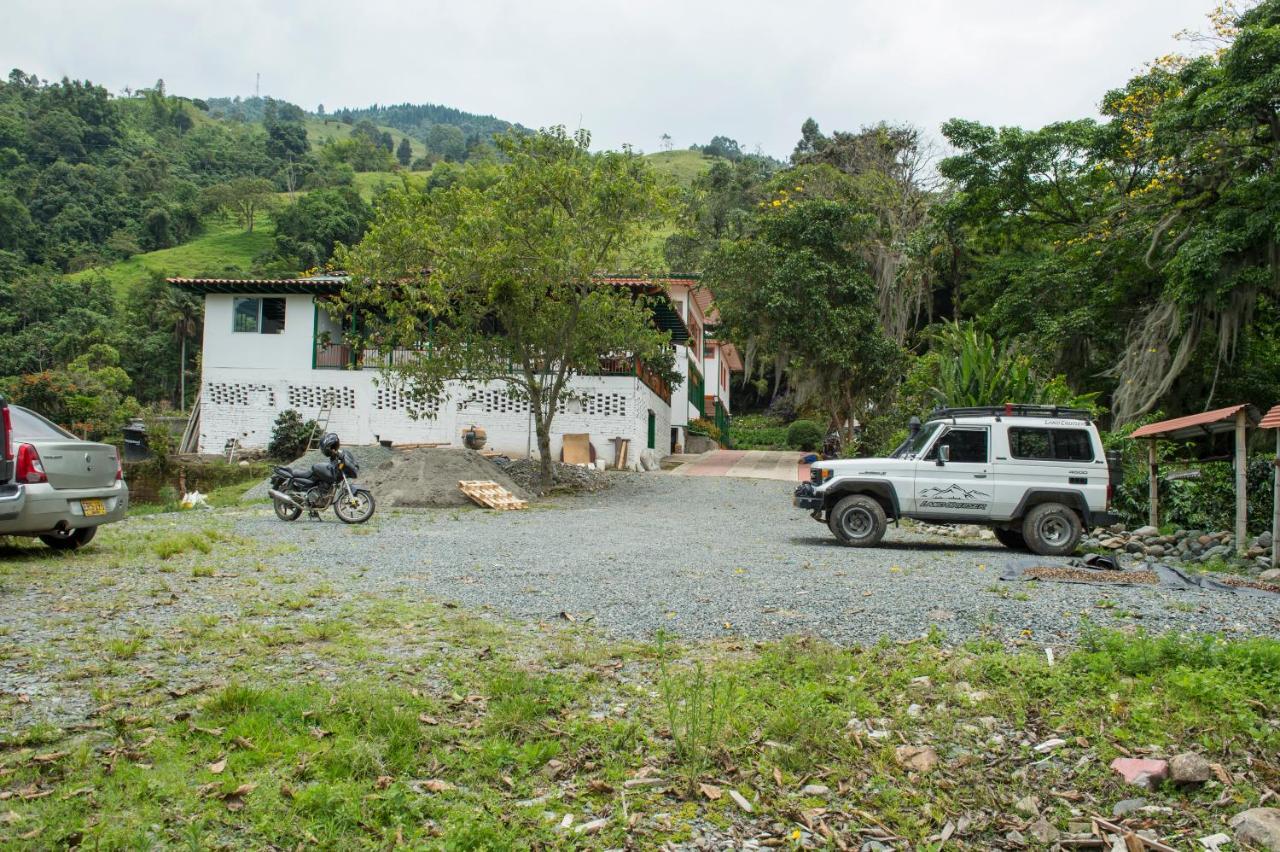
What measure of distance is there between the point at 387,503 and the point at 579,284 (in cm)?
608

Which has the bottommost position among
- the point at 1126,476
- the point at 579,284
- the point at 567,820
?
the point at 567,820

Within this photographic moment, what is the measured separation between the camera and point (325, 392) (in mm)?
27594

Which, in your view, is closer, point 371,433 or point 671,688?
point 671,688

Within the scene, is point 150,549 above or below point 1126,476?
below

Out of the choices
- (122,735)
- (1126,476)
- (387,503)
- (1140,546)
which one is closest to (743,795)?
(122,735)

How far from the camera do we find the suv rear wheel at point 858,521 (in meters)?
12.2

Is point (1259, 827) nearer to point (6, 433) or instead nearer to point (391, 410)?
point (6, 433)

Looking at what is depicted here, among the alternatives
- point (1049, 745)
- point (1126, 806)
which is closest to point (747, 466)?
point (1049, 745)

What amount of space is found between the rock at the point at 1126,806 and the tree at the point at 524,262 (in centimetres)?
1564

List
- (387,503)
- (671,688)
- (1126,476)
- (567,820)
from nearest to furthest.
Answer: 1. (567,820)
2. (671,688)
3. (1126,476)
4. (387,503)

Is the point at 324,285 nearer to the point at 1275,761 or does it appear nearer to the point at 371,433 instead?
the point at 371,433

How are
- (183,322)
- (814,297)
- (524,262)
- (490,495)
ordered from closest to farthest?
1. (490,495)
2. (524,262)
3. (814,297)
4. (183,322)

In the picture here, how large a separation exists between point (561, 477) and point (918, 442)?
11.5 metres

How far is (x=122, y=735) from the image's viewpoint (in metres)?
4.19
